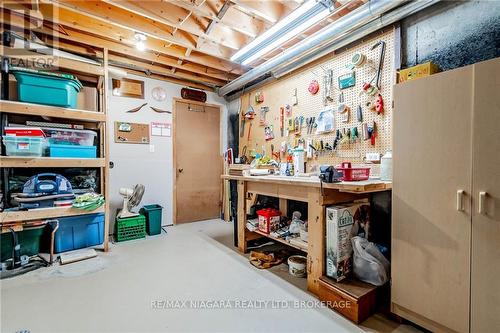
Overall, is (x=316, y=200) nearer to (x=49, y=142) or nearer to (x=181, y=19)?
(x=181, y=19)

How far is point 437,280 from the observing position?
145 centimetres

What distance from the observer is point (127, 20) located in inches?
102

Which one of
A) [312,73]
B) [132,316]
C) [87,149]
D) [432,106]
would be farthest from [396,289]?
[87,149]

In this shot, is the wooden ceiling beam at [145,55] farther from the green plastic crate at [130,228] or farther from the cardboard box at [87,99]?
the green plastic crate at [130,228]

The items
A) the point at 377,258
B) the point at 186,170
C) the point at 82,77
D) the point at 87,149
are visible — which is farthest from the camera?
the point at 186,170

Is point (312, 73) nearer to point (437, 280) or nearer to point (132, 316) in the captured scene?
point (437, 280)

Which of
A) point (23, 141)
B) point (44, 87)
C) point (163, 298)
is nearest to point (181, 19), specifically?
point (44, 87)

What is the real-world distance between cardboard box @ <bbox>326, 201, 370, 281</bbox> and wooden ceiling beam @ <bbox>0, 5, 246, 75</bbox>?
2925mm

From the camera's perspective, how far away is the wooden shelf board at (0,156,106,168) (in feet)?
8.06

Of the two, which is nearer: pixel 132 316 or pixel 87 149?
pixel 132 316

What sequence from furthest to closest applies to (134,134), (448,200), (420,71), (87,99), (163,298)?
(134,134) < (87,99) < (163,298) < (420,71) < (448,200)

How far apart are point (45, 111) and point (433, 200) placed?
375cm

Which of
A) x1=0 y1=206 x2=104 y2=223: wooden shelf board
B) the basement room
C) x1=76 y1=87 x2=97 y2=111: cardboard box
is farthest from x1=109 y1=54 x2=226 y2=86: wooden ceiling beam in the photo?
x1=0 y1=206 x2=104 y2=223: wooden shelf board

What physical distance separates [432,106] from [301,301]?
1.71 meters
